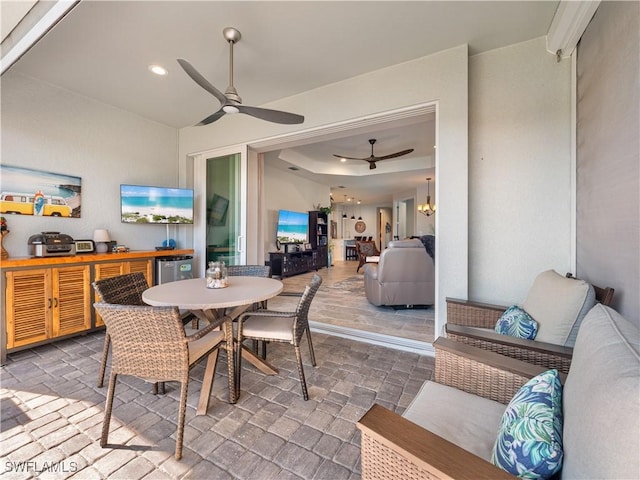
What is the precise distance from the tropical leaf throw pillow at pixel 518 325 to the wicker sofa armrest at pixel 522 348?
2.9 inches

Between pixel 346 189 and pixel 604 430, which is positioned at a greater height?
pixel 346 189

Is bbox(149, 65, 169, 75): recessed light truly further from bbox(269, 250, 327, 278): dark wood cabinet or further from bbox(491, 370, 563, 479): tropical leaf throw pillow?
bbox(269, 250, 327, 278): dark wood cabinet

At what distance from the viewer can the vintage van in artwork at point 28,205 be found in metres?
2.67

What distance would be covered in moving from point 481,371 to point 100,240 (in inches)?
156

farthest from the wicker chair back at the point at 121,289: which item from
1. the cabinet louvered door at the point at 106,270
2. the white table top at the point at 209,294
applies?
the cabinet louvered door at the point at 106,270

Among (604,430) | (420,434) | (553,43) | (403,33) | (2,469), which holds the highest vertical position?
(403,33)

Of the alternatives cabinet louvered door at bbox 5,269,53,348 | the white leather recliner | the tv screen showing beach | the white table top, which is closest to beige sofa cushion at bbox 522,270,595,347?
the white table top

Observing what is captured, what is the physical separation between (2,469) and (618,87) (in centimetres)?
369

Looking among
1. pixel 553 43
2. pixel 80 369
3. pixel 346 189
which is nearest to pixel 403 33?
pixel 553 43

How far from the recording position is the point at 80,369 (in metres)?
2.23

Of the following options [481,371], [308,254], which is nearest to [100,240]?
[481,371]

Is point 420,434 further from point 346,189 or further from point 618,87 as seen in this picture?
point 346,189

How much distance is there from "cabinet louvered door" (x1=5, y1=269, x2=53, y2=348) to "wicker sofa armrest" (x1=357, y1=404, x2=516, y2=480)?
327 centimetres

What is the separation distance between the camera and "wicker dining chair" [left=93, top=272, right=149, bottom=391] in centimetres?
186
